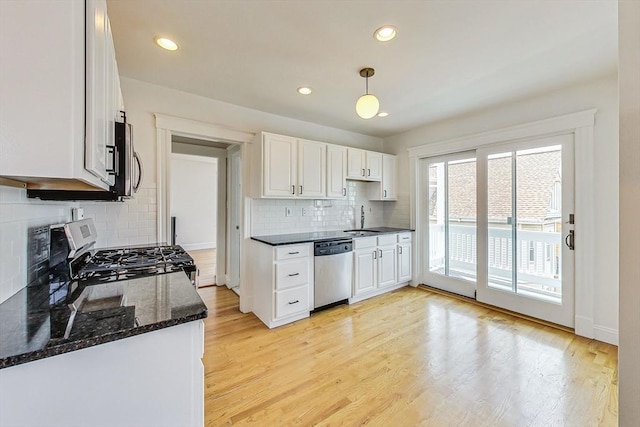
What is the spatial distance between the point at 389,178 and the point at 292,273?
2.45 metres

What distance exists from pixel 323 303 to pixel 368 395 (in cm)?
148

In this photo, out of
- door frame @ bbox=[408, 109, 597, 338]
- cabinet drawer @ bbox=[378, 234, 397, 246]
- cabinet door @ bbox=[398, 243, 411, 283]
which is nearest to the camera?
door frame @ bbox=[408, 109, 597, 338]

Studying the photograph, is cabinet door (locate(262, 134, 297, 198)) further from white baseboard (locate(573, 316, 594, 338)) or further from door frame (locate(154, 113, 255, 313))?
white baseboard (locate(573, 316, 594, 338))

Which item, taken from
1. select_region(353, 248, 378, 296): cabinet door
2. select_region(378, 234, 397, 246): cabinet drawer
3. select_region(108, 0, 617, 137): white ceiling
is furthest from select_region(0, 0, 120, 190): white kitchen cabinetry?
select_region(378, 234, 397, 246): cabinet drawer

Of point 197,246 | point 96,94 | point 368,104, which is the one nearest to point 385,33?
point 368,104

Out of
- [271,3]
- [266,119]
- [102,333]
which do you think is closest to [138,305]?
[102,333]

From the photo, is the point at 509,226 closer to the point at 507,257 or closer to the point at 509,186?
the point at 507,257

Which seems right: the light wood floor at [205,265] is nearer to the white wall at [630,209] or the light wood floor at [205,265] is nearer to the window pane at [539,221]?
the window pane at [539,221]

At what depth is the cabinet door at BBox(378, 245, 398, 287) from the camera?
12.8 feet

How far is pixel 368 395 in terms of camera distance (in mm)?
1879

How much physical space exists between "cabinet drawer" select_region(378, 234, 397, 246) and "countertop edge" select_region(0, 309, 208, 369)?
316 cm

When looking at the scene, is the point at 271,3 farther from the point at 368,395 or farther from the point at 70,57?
the point at 368,395

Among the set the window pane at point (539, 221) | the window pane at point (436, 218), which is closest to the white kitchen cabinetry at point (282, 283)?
the window pane at point (436, 218)

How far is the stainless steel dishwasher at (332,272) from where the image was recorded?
3273 mm
